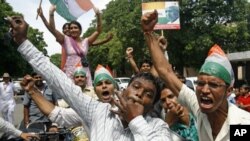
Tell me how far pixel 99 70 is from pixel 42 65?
1.81 m

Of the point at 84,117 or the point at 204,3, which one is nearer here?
the point at 84,117

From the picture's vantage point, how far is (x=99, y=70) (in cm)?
521

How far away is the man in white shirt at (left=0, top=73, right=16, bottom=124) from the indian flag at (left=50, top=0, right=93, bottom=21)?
7.66 meters

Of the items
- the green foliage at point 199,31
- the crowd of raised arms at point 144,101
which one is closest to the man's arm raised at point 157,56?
the crowd of raised arms at point 144,101

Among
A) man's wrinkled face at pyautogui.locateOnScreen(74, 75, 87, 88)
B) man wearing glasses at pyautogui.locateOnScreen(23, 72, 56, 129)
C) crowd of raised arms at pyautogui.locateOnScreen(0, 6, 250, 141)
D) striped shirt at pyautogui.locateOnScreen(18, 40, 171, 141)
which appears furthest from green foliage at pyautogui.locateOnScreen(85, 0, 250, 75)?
striped shirt at pyautogui.locateOnScreen(18, 40, 171, 141)

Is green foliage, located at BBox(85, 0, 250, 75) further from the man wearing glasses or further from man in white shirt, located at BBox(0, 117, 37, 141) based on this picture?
man in white shirt, located at BBox(0, 117, 37, 141)

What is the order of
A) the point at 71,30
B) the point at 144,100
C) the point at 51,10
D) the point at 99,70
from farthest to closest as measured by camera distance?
1. the point at 71,30
2. the point at 51,10
3. the point at 99,70
4. the point at 144,100

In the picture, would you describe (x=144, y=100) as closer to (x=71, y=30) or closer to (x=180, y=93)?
(x=180, y=93)

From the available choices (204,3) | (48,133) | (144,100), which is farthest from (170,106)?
(204,3)

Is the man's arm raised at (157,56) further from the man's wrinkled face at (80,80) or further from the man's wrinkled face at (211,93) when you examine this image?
the man's wrinkled face at (80,80)

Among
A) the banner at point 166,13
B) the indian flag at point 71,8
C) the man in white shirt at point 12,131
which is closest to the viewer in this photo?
the man in white shirt at point 12,131

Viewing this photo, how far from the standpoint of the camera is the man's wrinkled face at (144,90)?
3312 mm

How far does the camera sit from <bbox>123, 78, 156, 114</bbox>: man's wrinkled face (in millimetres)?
3312

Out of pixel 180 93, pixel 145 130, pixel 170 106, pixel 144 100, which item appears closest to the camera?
pixel 145 130
